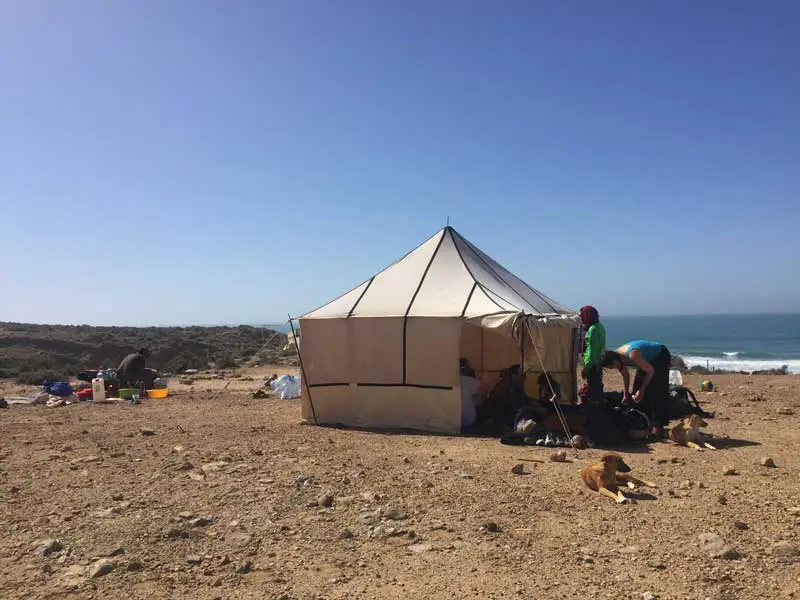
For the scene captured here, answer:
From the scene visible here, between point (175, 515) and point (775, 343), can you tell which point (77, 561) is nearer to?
point (175, 515)

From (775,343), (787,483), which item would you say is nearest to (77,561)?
(787,483)

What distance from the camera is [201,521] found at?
15.7 ft

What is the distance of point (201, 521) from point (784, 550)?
13.0ft

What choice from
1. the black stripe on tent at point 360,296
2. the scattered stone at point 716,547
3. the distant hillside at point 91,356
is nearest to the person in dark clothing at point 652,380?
the scattered stone at point 716,547

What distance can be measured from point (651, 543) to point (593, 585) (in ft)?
2.69

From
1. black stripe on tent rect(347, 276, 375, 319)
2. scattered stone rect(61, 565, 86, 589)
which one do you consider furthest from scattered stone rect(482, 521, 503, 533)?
black stripe on tent rect(347, 276, 375, 319)

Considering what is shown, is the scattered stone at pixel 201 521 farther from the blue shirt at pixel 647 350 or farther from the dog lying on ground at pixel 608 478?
the blue shirt at pixel 647 350

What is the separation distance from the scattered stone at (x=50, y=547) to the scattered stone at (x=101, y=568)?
1.40ft

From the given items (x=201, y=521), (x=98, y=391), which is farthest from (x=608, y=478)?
(x=98, y=391)

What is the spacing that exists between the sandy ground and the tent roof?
80.7 inches

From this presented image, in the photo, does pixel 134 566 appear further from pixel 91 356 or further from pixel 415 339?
pixel 91 356

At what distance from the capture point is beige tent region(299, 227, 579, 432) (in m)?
8.85

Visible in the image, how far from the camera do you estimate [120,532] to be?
181 inches

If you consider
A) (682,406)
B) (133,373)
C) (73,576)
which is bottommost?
(73,576)
